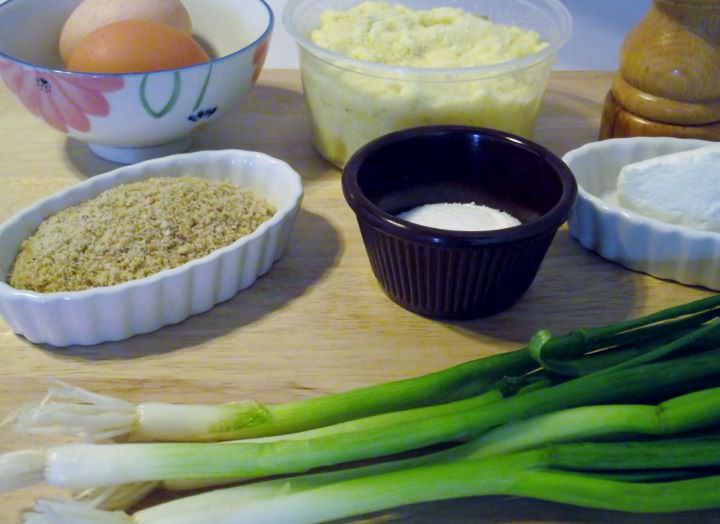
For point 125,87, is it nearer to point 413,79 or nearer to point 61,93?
point 61,93

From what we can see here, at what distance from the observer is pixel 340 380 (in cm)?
73

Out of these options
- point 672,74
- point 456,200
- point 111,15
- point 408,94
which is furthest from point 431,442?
point 111,15

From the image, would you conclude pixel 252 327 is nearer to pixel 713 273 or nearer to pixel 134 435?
pixel 134 435

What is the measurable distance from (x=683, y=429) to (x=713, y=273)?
307 millimetres

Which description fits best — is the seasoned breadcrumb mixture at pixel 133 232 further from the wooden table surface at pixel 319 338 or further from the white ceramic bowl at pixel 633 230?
the white ceramic bowl at pixel 633 230

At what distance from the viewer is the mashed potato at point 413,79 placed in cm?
94

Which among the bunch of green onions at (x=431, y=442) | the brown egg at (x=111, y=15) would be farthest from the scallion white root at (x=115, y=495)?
the brown egg at (x=111, y=15)

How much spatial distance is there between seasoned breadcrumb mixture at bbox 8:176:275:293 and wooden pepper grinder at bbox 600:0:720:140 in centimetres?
49

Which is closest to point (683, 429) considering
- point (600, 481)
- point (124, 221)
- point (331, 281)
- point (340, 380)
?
point (600, 481)

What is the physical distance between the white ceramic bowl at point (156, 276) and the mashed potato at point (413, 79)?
13 centimetres

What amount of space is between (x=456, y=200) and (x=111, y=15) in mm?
520

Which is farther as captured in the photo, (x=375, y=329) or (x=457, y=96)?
(x=457, y=96)

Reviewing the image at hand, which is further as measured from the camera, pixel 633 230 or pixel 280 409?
pixel 633 230

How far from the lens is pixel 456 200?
2.94 ft
